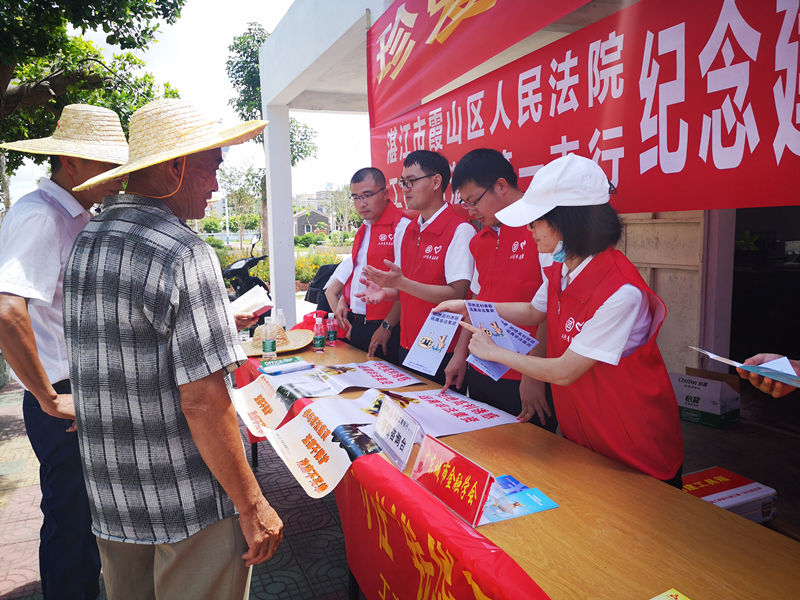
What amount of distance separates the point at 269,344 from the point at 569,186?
1.70m

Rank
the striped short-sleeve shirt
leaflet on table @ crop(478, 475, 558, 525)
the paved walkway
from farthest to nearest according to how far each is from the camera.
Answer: the paved walkway, leaflet on table @ crop(478, 475, 558, 525), the striped short-sleeve shirt

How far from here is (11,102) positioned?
13.1ft

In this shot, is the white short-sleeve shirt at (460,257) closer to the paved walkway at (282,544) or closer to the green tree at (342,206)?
the paved walkway at (282,544)

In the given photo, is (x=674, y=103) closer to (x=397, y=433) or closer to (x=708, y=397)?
(x=397, y=433)

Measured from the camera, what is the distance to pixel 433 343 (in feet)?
6.19

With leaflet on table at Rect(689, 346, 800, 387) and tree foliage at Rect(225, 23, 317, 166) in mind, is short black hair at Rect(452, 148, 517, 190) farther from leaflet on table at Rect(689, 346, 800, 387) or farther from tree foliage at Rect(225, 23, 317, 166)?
→ tree foliage at Rect(225, 23, 317, 166)

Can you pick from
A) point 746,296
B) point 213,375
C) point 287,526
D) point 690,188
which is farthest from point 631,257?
point 213,375

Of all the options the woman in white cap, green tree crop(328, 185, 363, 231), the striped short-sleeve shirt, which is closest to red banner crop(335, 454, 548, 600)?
the striped short-sleeve shirt

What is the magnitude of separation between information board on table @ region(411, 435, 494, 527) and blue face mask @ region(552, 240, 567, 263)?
643 mm

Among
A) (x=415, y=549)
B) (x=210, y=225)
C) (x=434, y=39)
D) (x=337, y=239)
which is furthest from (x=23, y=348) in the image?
(x=210, y=225)

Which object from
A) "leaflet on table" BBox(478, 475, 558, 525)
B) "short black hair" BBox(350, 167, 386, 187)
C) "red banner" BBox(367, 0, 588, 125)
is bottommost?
"leaflet on table" BBox(478, 475, 558, 525)

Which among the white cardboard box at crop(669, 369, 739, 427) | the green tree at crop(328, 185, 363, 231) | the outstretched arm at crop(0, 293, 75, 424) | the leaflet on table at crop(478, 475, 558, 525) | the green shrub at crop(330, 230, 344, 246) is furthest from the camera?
the green tree at crop(328, 185, 363, 231)

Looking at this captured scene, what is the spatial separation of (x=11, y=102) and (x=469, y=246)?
3950 millimetres

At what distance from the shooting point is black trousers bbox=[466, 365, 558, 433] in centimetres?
195
